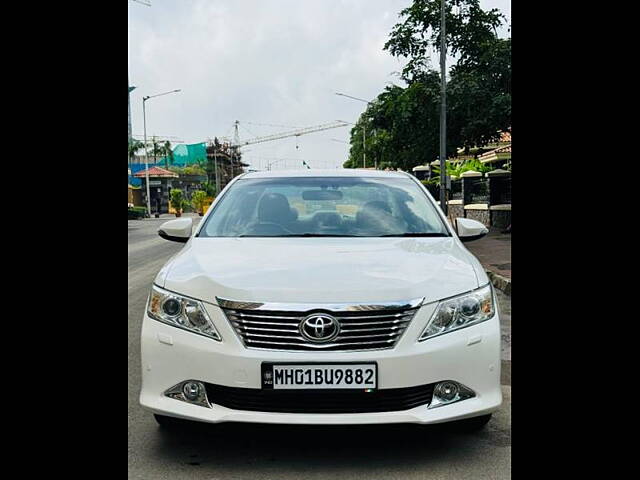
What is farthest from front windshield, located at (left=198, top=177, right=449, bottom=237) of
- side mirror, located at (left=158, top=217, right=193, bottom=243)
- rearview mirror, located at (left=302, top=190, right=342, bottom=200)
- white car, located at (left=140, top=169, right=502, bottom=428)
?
white car, located at (left=140, top=169, right=502, bottom=428)

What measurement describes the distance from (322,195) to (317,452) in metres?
1.93

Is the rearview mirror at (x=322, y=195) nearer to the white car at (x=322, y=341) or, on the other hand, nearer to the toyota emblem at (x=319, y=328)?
the white car at (x=322, y=341)

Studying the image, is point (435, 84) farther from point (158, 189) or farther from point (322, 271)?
point (158, 189)

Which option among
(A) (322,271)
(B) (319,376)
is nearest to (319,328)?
(B) (319,376)

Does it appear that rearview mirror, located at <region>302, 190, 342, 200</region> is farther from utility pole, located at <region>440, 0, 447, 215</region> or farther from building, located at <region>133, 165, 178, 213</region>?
building, located at <region>133, 165, 178, 213</region>

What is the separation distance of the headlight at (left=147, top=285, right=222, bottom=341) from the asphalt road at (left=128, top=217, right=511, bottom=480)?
46 centimetres

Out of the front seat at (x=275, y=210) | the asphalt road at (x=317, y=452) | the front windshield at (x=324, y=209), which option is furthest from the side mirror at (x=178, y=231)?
the asphalt road at (x=317, y=452)
